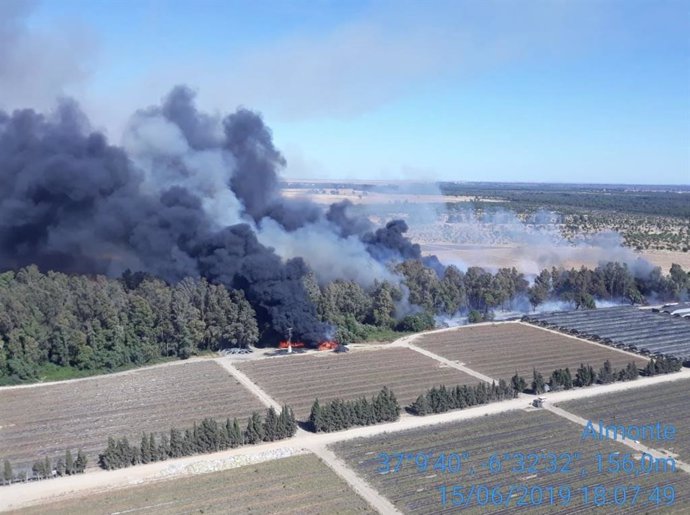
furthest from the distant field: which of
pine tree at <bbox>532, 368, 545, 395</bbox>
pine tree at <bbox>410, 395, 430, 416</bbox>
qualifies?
pine tree at <bbox>532, 368, 545, 395</bbox>

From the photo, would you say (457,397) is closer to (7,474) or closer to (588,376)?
(588,376)

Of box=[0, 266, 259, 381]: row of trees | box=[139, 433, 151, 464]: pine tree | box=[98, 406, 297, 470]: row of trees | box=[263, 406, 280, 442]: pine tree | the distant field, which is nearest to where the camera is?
the distant field

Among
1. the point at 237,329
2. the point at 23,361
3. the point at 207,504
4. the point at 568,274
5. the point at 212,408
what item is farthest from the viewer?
the point at 568,274

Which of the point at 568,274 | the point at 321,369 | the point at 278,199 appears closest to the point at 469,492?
the point at 321,369

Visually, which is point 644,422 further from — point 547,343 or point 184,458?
point 184,458

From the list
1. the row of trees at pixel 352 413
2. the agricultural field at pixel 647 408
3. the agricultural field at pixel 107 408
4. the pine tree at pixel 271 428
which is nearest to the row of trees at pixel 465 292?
the agricultural field at pixel 107 408

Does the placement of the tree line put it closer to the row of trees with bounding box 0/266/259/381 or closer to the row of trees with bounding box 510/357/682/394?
the row of trees with bounding box 0/266/259/381
